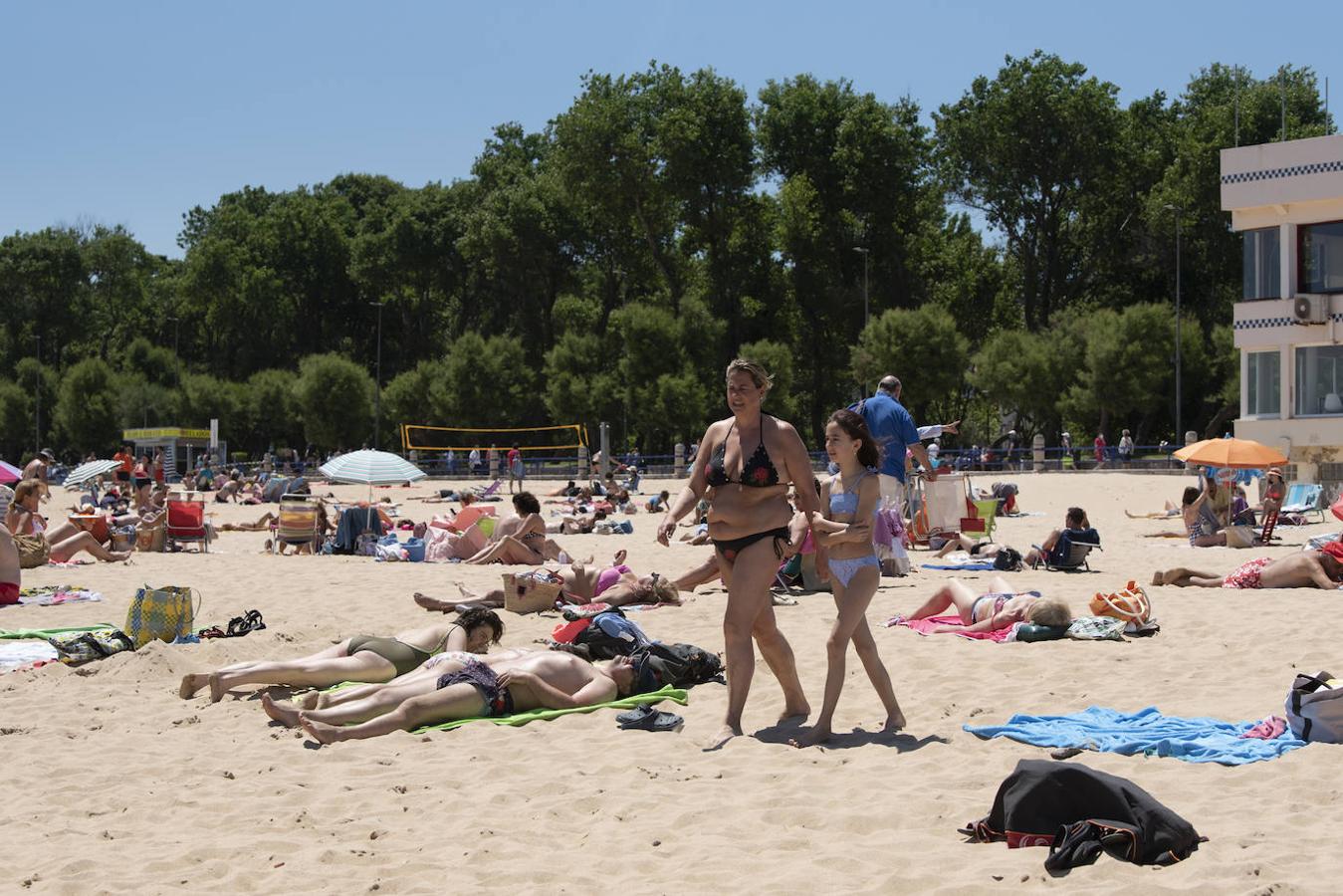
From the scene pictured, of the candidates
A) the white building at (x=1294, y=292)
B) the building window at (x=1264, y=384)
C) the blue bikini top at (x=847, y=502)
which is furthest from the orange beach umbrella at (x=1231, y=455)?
the blue bikini top at (x=847, y=502)

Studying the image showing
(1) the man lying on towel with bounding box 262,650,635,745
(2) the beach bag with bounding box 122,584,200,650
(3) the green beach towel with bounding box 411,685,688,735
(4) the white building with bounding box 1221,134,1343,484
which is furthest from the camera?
(4) the white building with bounding box 1221,134,1343,484

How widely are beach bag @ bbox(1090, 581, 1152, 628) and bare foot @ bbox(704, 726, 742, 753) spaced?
10.9 ft

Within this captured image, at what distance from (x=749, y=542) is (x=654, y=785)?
3.78 feet

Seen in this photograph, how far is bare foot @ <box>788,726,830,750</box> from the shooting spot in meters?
5.60

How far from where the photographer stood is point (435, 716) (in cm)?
610

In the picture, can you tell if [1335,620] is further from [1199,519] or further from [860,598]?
[1199,519]

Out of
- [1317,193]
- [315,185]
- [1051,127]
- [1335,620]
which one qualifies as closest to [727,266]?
[1051,127]

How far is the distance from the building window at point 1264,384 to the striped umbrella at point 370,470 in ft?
55.7

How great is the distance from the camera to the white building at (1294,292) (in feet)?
84.7

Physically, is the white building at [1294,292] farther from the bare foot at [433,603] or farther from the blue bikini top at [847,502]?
the blue bikini top at [847,502]

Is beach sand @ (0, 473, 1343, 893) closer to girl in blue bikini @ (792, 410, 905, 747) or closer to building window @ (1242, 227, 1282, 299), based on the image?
girl in blue bikini @ (792, 410, 905, 747)

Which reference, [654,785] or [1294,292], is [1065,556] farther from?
[1294,292]

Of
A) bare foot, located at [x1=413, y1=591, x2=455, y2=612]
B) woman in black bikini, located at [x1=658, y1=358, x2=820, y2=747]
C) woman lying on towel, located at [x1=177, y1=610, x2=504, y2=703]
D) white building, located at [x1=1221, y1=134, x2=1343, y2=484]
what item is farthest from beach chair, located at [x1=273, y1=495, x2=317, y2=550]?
white building, located at [x1=1221, y1=134, x2=1343, y2=484]

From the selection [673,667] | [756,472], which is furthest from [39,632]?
[756,472]
